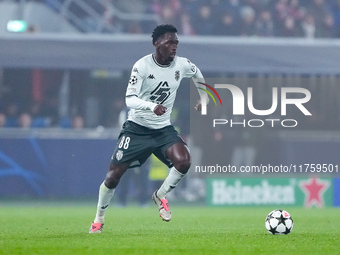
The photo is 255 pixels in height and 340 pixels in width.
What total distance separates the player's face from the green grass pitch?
1.98 metres

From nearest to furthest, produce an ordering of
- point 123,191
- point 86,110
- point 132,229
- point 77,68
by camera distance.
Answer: point 132,229 < point 123,191 < point 77,68 < point 86,110

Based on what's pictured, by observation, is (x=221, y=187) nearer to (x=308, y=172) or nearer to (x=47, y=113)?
(x=308, y=172)

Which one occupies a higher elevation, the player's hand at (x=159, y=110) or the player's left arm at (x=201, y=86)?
the player's left arm at (x=201, y=86)

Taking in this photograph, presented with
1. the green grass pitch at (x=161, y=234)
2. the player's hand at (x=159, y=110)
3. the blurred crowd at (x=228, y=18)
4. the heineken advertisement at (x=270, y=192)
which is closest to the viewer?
the green grass pitch at (x=161, y=234)

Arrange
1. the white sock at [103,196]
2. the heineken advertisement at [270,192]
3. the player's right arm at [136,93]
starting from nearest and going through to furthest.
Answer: the player's right arm at [136,93], the white sock at [103,196], the heineken advertisement at [270,192]

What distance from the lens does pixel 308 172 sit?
17.6m

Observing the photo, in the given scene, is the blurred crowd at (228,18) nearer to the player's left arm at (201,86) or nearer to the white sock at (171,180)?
the player's left arm at (201,86)

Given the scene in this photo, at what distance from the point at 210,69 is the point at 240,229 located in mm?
8050

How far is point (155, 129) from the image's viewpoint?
9.09m

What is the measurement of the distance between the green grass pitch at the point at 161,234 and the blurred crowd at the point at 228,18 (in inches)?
239

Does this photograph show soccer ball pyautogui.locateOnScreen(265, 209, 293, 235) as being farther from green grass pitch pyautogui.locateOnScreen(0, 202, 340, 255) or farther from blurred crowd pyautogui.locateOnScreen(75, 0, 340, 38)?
blurred crowd pyautogui.locateOnScreen(75, 0, 340, 38)

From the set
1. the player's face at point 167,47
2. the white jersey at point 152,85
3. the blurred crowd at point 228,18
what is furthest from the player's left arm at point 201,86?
the blurred crowd at point 228,18

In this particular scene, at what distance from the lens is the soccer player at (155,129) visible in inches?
348

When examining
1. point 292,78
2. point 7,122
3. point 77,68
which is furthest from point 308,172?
point 7,122
